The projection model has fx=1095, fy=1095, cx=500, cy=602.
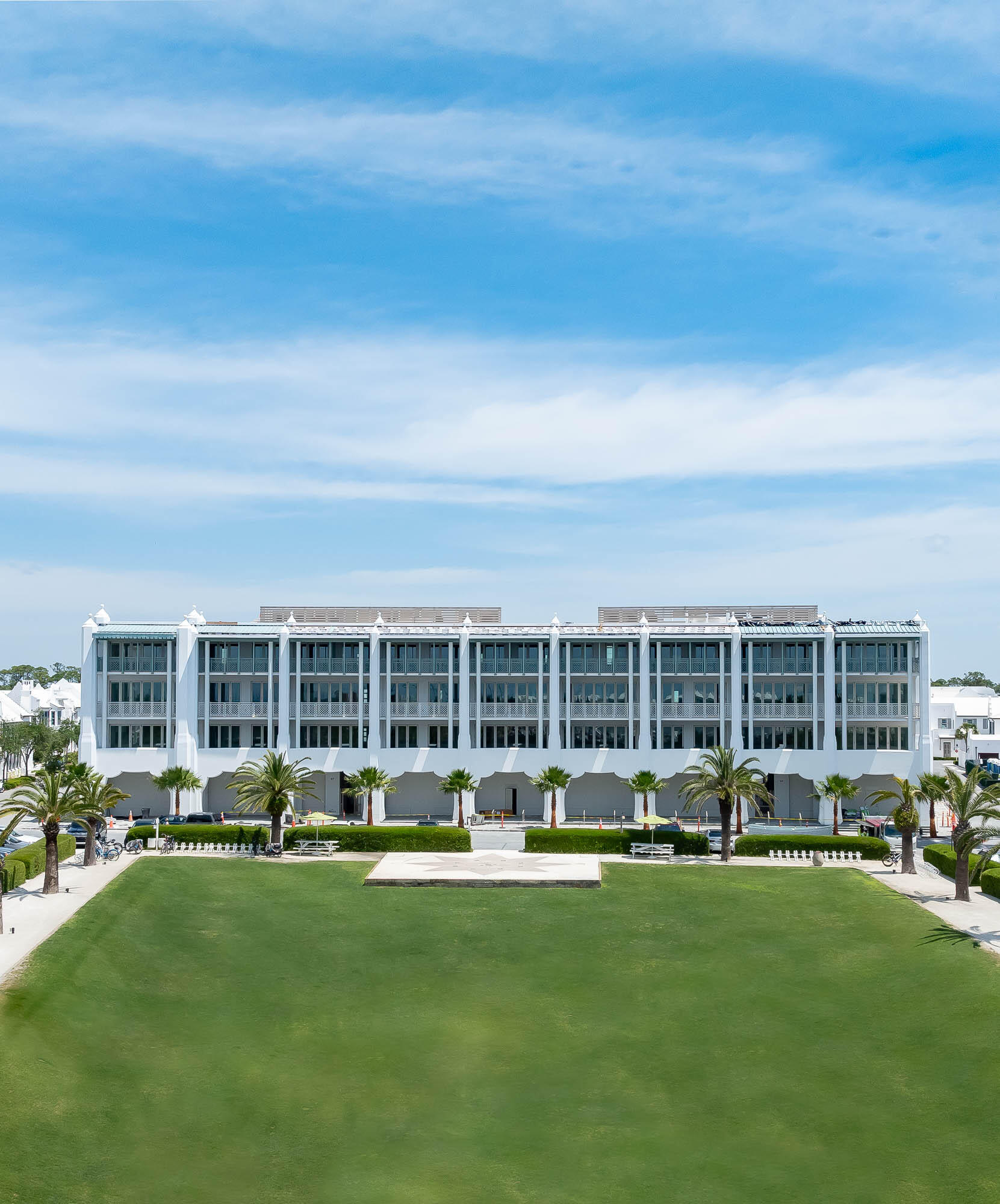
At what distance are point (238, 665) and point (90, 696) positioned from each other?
11.1 m

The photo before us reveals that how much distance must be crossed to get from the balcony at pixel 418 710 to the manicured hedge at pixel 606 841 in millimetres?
22626

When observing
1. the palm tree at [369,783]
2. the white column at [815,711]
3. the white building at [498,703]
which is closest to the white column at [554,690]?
the white building at [498,703]

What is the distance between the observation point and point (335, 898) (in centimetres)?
4969

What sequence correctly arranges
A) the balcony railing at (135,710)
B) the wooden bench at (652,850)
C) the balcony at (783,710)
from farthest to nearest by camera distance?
the balcony railing at (135,710)
the balcony at (783,710)
the wooden bench at (652,850)

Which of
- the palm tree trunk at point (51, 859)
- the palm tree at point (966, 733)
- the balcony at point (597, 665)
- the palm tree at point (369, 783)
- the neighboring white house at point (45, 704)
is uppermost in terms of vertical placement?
the balcony at point (597, 665)

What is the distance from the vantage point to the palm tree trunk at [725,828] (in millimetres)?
58156

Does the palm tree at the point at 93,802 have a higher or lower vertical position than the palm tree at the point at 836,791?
higher

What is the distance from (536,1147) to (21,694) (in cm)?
14359

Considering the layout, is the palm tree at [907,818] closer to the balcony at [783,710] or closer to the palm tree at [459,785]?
the balcony at [783,710]

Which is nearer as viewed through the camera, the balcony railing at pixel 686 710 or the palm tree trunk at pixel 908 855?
the palm tree trunk at pixel 908 855

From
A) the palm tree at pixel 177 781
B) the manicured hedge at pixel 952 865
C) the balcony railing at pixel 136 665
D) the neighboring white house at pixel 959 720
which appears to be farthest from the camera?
the neighboring white house at pixel 959 720

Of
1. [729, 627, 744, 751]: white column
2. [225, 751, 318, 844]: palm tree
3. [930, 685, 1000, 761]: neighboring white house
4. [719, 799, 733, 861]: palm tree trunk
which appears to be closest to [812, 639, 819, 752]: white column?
[729, 627, 744, 751]: white column

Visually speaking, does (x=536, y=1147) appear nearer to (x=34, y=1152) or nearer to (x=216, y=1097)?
(x=216, y=1097)

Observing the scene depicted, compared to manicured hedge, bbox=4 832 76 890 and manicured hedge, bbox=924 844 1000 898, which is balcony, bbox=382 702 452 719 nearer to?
manicured hedge, bbox=4 832 76 890
